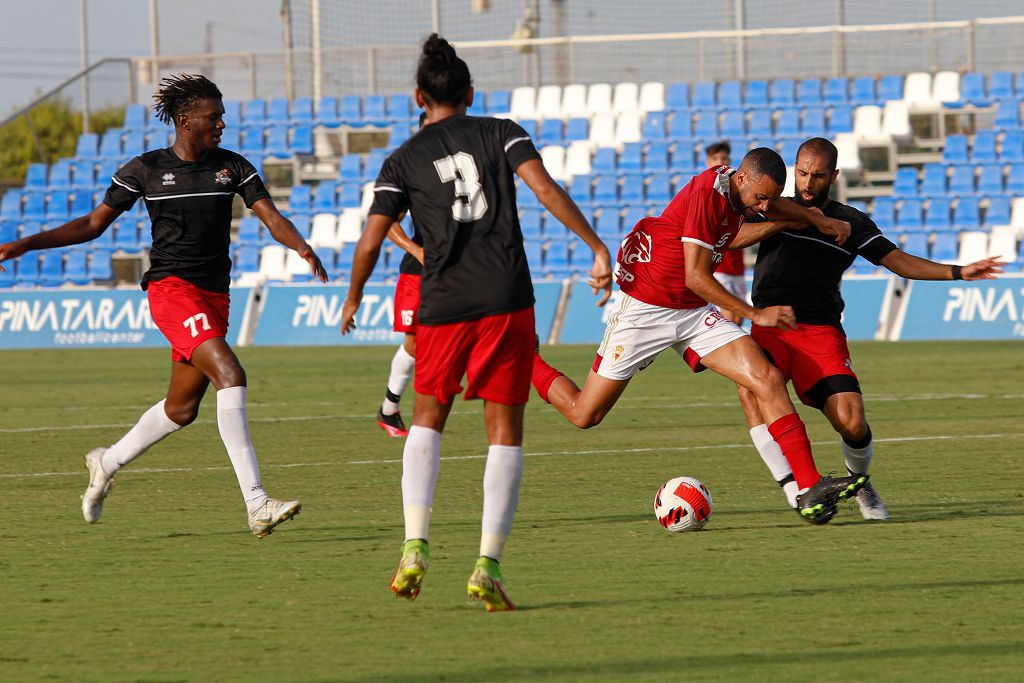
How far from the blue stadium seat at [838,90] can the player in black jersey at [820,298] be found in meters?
23.1

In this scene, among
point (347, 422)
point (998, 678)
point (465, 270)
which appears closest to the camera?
point (998, 678)

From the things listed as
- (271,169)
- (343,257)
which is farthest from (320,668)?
(271,169)

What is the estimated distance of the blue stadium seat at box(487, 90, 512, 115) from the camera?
32.6 metres

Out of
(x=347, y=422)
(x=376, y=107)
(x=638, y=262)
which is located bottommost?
(x=347, y=422)

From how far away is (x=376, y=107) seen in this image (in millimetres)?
33531

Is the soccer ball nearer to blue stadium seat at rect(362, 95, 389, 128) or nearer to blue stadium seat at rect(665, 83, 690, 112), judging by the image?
blue stadium seat at rect(665, 83, 690, 112)

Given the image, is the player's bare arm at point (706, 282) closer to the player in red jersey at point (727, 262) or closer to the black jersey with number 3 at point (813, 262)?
the black jersey with number 3 at point (813, 262)

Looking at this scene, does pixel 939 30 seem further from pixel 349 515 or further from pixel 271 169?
pixel 349 515

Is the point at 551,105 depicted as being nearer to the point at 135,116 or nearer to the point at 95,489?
the point at 135,116

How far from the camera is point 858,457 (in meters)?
7.95

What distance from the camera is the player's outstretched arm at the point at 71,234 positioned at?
7.85m

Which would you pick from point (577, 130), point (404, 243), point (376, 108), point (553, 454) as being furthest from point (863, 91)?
point (404, 243)

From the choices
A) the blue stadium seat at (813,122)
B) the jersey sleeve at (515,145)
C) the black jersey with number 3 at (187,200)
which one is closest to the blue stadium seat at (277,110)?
the blue stadium seat at (813,122)

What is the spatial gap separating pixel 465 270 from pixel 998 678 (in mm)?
2417
